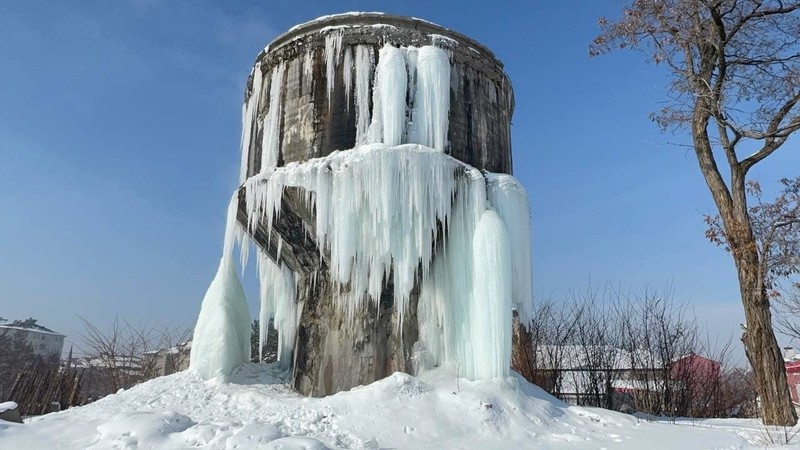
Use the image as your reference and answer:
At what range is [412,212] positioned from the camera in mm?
8500

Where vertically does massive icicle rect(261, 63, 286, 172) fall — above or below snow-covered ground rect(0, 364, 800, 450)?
above

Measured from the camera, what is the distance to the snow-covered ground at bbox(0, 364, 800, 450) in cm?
541

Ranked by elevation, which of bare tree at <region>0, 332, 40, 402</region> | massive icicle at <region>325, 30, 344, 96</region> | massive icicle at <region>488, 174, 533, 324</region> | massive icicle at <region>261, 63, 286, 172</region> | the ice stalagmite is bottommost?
bare tree at <region>0, 332, 40, 402</region>

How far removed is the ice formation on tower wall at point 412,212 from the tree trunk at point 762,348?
4.01m

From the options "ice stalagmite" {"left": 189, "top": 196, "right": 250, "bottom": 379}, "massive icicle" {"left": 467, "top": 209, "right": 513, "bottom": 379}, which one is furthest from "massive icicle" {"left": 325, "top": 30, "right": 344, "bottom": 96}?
"massive icicle" {"left": 467, "top": 209, "right": 513, "bottom": 379}

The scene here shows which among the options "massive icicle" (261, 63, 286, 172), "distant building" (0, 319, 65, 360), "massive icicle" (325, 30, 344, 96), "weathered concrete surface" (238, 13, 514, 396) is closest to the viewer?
"weathered concrete surface" (238, 13, 514, 396)

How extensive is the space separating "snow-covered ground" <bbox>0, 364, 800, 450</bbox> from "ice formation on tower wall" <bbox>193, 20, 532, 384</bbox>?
81 cm

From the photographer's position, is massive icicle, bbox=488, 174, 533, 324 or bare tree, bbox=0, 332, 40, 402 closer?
massive icicle, bbox=488, 174, 533, 324

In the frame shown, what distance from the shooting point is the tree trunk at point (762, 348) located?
8852 mm

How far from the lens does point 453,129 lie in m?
9.41

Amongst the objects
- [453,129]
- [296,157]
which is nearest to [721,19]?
[453,129]

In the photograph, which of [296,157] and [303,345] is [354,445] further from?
[296,157]

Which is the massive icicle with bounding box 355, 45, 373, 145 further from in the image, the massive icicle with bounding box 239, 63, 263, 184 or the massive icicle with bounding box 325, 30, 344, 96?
the massive icicle with bounding box 239, 63, 263, 184

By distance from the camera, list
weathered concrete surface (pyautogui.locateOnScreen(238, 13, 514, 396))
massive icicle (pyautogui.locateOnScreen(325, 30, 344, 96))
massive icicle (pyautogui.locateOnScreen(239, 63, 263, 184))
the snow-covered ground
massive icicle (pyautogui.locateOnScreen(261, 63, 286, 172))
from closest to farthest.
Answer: the snow-covered ground
weathered concrete surface (pyautogui.locateOnScreen(238, 13, 514, 396))
massive icicle (pyautogui.locateOnScreen(325, 30, 344, 96))
massive icicle (pyautogui.locateOnScreen(261, 63, 286, 172))
massive icicle (pyautogui.locateOnScreen(239, 63, 263, 184))
